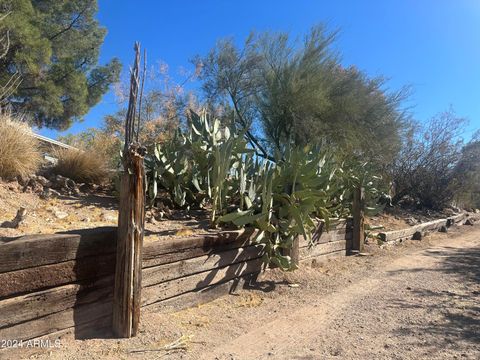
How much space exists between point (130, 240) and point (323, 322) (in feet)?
6.68

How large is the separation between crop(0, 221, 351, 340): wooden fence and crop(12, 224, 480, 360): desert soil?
159 millimetres

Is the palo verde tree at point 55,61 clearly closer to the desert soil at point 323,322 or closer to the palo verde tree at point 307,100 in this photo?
the palo verde tree at point 307,100

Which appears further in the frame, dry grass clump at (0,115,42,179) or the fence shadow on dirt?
dry grass clump at (0,115,42,179)

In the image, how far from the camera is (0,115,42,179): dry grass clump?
5559 mm

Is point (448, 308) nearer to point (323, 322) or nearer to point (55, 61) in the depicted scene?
point (323, 322)

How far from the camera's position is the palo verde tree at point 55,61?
1488 centimetres

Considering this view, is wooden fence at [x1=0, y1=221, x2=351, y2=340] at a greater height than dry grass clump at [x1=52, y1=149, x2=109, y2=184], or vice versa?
dry grass clump at [x1=52, y1=149, x2=109, y2=184]

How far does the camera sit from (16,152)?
5.73 m

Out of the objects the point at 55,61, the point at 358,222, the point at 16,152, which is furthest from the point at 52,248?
the point at 55,61

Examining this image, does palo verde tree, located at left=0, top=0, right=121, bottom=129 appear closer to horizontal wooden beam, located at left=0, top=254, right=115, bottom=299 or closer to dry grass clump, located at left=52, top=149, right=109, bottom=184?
dry grass clump, located at left=52, top=149, right=109, bottom=184

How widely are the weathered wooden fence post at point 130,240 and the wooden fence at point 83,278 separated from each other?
17 cm

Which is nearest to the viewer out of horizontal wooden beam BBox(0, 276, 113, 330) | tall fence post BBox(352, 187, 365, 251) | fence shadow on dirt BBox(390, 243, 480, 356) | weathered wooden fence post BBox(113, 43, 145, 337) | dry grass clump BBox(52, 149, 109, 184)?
horizontal wooden beam BBox(0, 276, 113, 330)

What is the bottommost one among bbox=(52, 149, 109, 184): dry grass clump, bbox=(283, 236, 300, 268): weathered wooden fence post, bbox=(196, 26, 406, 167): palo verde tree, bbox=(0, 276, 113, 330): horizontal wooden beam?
bbox=(0, 276, 113, 330): horizontal wooden beam

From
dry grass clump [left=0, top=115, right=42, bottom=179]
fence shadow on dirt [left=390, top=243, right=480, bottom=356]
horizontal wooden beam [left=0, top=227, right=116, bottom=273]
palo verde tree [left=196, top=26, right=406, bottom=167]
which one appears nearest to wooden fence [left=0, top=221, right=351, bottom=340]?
horizontal wooden beam [left=0, top=227, right=116, bottom=273]
